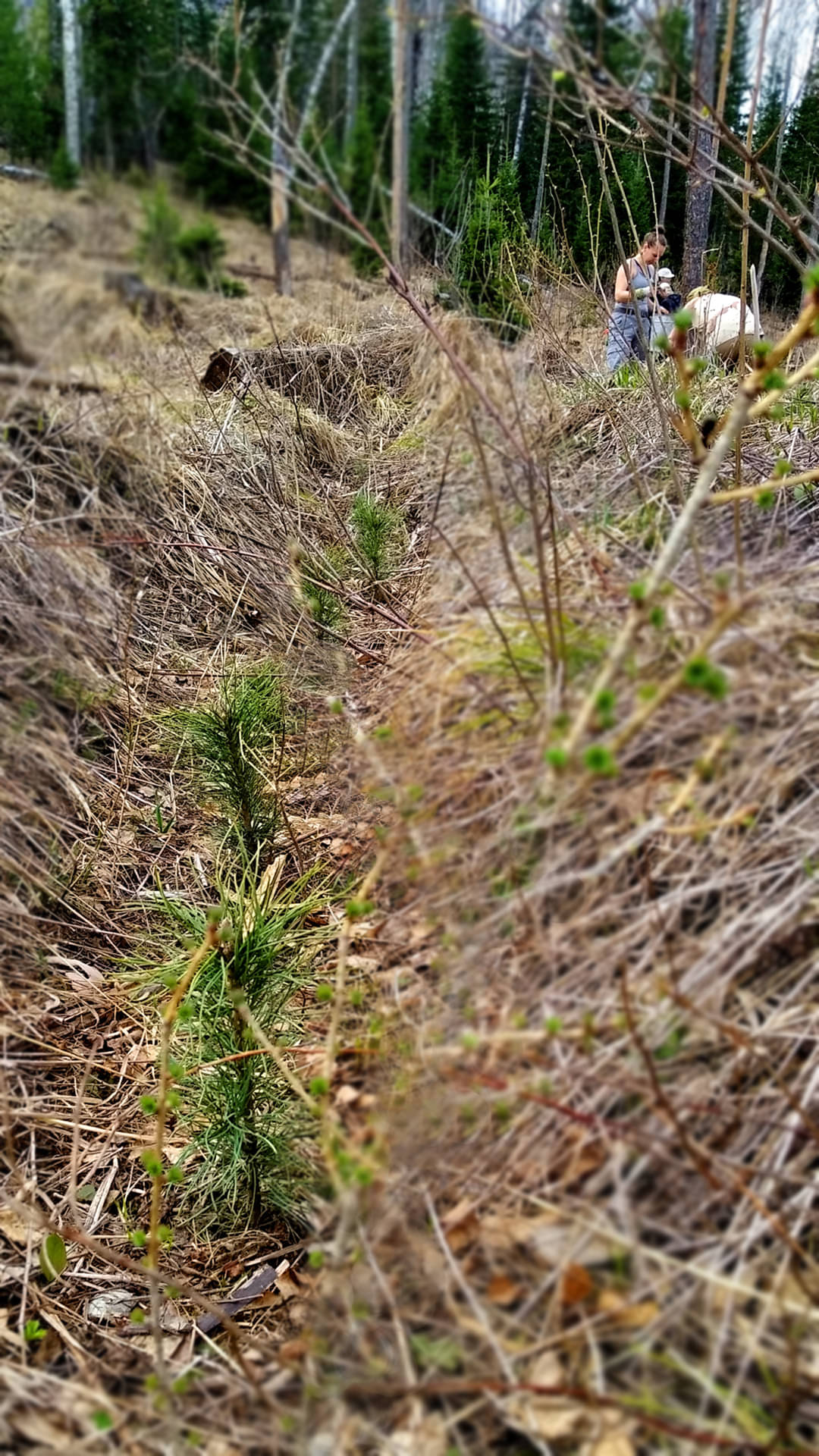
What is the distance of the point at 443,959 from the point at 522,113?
2703mm

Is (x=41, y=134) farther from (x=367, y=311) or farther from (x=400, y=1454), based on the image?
(x=400, y=1454)

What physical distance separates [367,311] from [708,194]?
1569 mm

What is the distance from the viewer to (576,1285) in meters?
1.11

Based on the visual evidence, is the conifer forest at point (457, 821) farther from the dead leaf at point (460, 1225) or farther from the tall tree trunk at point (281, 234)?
the tall tree trunk at point (281, 234)

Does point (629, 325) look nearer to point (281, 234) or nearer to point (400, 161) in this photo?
point (400, 161)

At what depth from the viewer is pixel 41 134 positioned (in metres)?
7.88

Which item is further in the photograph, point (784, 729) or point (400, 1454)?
point (784, 729)

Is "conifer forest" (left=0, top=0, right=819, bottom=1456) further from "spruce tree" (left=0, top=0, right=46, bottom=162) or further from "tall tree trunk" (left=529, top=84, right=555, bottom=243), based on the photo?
"spruce tree" (left=0, top=0, right=46, bottom=162)

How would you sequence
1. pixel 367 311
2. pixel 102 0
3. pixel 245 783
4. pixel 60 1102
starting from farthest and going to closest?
pixel 102 0 → pixel 367 311 → pixel 245 783 → pixel 60 1102

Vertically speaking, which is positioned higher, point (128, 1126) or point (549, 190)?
point (549, 190)

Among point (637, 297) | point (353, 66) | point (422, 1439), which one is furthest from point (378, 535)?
point (353, 66)

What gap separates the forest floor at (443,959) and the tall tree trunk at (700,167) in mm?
330

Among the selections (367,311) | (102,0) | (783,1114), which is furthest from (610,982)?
(102,0)

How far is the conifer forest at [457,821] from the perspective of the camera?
3.78 ft
